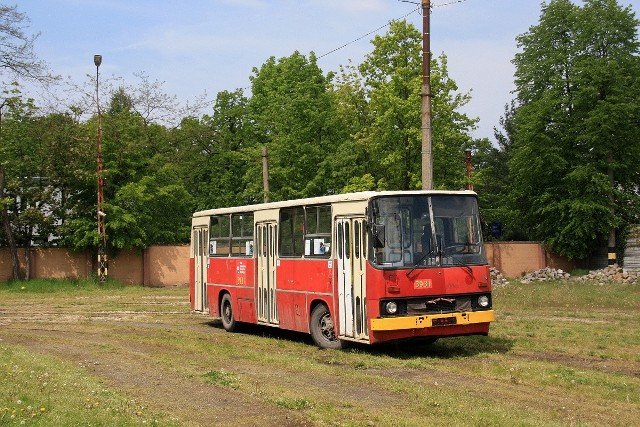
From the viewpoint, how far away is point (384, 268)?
16.3 metres

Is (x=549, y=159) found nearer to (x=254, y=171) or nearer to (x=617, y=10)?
(x=617, y=10)

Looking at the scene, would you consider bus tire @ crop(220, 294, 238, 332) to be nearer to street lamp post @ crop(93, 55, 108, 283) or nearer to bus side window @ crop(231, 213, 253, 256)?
bus side window @ crop(231, 213, 253, 256)

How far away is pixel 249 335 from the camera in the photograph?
2206cm

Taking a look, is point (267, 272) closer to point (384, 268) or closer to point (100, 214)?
point (384, 268)

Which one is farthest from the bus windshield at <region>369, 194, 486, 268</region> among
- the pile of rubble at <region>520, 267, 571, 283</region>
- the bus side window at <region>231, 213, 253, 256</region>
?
the pile of rubble at <region>520, 267, 571, 283</region>

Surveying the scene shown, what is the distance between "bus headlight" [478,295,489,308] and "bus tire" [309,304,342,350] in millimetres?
2854

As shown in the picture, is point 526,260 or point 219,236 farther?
point 526,260

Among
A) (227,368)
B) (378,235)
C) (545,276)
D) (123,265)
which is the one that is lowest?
(227,368)

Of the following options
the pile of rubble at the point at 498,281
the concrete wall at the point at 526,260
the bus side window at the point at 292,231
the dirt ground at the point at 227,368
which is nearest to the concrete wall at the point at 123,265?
the pile of rubble at the point at 498,281

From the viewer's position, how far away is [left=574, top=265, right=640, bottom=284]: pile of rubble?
4290 cm

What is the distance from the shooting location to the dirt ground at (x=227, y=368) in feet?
35.5

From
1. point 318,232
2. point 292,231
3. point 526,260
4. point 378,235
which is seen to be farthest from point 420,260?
point 526,260

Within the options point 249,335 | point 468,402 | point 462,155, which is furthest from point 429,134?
point 462,155

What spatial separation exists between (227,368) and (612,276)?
33135mm
